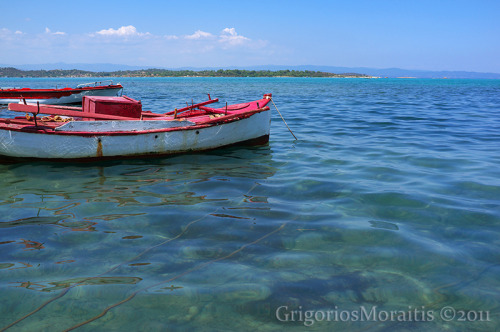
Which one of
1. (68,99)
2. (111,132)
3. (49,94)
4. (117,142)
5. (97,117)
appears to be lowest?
(117,142)

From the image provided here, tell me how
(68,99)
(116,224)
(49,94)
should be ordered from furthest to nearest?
(68,99) → (49,94) → (116,224)

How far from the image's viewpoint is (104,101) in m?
9.81

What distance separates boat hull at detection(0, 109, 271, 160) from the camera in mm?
8703

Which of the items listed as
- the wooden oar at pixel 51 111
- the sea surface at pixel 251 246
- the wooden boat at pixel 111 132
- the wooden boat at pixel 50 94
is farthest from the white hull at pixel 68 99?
the sea surface at pixel 251 246

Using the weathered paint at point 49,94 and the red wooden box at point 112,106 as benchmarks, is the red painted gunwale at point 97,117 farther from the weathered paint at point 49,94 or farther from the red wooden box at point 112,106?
the weathered paint at point 49,94

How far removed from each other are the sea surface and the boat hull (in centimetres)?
38

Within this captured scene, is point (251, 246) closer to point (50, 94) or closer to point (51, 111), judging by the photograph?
point (51, 111)

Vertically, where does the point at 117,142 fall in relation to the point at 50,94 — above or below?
below

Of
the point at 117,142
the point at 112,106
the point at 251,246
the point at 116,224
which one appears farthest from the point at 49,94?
the point at 251,246

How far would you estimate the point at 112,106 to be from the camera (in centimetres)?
991

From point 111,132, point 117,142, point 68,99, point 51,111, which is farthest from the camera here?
point 68,99

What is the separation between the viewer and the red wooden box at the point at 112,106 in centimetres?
979

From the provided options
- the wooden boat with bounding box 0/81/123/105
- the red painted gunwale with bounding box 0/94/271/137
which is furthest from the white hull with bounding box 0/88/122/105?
the red painted gunwale with bounding box 0/94/271/137

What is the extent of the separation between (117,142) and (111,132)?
291 mm
